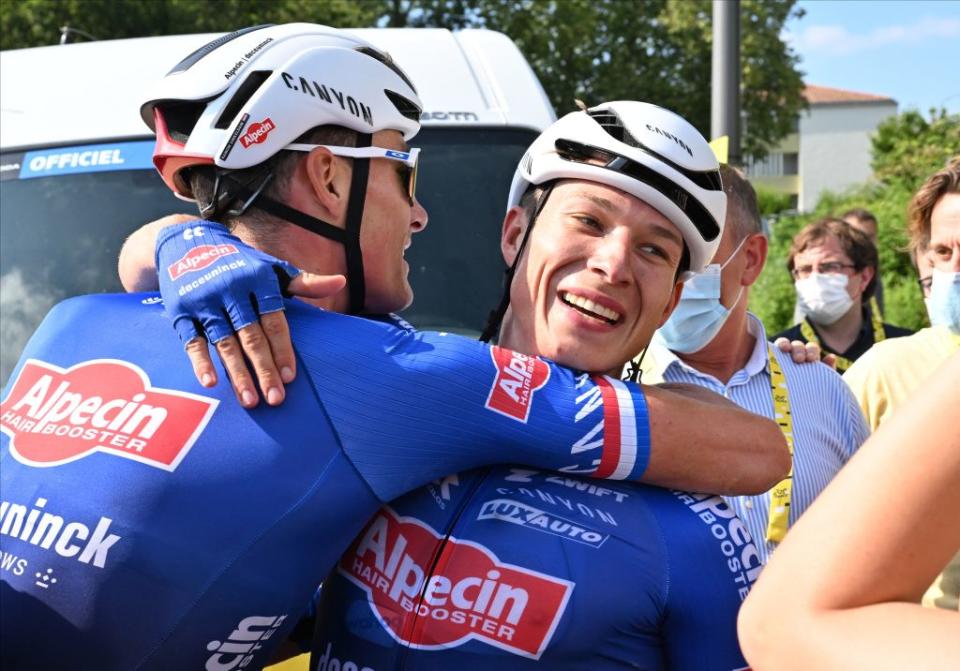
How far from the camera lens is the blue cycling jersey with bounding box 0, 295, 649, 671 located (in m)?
1.96

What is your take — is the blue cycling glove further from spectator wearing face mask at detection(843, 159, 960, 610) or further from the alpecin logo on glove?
A: spectator wearing face mask at detection(843, 159, 960, 610)

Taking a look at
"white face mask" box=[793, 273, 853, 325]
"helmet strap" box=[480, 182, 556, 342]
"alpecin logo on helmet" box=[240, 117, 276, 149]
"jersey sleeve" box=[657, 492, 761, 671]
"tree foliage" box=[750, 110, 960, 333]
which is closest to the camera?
"jersey sleeve" box=[657, 492, 761, 671]

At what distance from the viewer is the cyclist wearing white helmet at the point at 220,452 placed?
77.2 inches

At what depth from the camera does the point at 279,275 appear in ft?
7.07

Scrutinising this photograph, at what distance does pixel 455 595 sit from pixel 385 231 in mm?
831

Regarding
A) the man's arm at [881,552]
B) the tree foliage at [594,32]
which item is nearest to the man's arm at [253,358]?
Result: the man's arm at [881,552]

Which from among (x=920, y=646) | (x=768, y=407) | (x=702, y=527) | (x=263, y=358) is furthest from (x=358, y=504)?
(x=768, y=407)

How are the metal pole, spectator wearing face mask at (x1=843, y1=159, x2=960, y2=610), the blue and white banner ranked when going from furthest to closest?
the metal pole, the blue and white banner, spectator wearing face mask at (x1=843, y1=159, x2=960, y2=610)

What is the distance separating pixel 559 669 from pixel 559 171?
3.82ft

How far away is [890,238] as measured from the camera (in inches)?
754

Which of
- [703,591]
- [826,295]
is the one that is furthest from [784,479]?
[826,295]

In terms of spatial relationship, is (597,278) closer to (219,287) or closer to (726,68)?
(219,287)

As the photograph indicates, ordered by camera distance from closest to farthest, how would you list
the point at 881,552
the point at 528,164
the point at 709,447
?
the point at 881,552
the point at 709,447
the point at 528,164

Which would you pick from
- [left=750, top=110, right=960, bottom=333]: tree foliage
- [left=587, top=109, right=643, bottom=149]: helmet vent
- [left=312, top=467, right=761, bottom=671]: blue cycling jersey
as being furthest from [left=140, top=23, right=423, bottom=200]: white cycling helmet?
[left=750, top=110, right=960, bottom=333]: tree foliage
